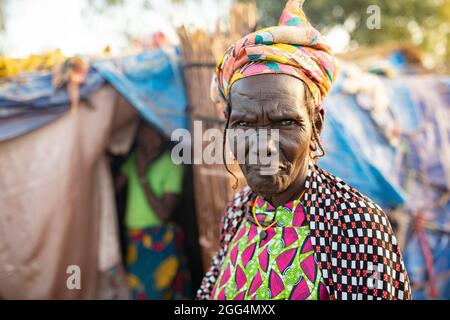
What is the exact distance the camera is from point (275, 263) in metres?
1.44

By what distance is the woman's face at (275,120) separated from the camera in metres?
1.35

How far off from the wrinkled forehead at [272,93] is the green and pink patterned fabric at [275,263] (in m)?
0.38

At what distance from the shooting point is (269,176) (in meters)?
1.34

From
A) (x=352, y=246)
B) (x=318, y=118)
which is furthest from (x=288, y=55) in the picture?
(x=352, y=246)

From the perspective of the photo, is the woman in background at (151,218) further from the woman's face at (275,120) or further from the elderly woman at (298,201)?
the woman's face at (275,120)

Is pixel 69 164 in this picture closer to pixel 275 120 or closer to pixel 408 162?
pixel 275 120

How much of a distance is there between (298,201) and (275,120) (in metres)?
0.33

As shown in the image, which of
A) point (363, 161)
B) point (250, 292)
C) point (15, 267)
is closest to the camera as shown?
point (250, 292)

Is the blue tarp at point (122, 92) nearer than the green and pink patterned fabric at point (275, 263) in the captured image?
No

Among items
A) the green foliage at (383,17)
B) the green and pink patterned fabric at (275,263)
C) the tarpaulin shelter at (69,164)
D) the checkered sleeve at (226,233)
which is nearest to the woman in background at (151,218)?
the tarpaulin shelter at (69,164)
